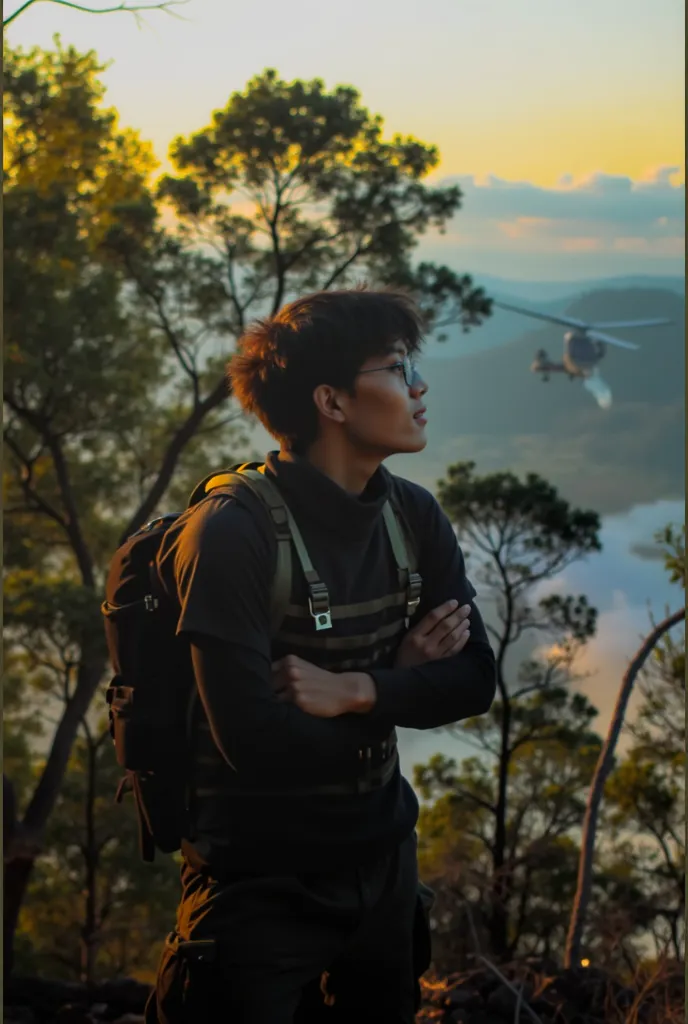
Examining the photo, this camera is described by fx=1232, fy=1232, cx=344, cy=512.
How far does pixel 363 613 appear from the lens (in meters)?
1.73

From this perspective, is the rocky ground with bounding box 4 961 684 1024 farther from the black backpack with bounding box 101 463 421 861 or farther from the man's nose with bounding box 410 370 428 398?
the man's nose with bounding box 410 370 428 398

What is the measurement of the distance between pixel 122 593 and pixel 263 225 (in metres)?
6.90

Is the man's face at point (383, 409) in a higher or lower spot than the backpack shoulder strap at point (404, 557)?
higher

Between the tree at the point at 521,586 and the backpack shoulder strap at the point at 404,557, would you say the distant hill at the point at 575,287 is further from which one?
the backpack shoulder strap at the point at 404,557

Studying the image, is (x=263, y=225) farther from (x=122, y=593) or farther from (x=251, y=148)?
(x=122, y=593)

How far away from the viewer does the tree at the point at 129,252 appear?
764 cm

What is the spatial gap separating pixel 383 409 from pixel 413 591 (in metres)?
0.27

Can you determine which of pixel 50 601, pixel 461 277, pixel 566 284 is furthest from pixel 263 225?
pixel 566 284

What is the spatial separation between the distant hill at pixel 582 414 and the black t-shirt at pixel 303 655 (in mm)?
17932

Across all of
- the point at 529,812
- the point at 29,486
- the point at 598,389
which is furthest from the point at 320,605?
the point at 598,389

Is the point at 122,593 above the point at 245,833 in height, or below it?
above

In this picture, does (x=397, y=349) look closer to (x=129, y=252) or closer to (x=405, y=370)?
(x=405, y=370)

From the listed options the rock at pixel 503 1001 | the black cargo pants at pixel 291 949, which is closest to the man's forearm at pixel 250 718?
the black cargo pants at pixel 291 949

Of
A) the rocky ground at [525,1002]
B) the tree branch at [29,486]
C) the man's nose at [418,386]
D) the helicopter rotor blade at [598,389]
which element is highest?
the helicopter rotor blade at [598,389]
